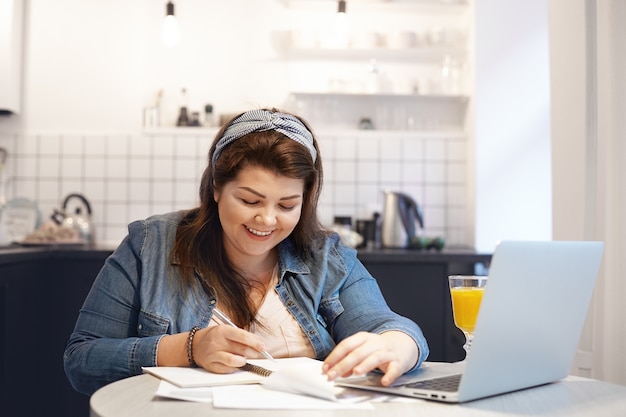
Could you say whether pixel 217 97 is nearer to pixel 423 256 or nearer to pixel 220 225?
pixel 423 256

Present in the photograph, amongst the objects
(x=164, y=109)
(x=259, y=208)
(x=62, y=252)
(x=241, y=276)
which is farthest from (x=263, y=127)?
(x=164, y=109)

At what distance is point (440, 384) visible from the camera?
1.24 m

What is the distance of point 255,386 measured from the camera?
122cm

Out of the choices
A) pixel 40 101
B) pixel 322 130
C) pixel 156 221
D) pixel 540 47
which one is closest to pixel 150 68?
pixel 40 101

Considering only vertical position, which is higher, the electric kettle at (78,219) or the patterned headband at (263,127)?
the patterned headband at (263,127)

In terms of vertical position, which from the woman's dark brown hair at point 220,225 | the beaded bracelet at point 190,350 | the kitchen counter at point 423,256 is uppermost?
the woman's dark brown hair at point 220,225

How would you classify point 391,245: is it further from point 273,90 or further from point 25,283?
point 25,283

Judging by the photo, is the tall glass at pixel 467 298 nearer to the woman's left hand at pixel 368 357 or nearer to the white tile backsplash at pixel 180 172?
the woman's left hand at pixel 368 357

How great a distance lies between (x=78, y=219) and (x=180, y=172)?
0.56m

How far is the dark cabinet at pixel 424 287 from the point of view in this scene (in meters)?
3.31

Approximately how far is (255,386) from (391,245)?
2458 millimetres

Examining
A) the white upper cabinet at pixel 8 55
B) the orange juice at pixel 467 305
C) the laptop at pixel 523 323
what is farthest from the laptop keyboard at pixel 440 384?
the white upper cabinet at pixel 8 55

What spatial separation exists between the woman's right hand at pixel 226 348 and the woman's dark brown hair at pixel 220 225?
315 millimetres

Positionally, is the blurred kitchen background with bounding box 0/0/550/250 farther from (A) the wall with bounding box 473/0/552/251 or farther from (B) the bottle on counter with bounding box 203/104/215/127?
(A) the wall with bounding box 473/0/552/251
